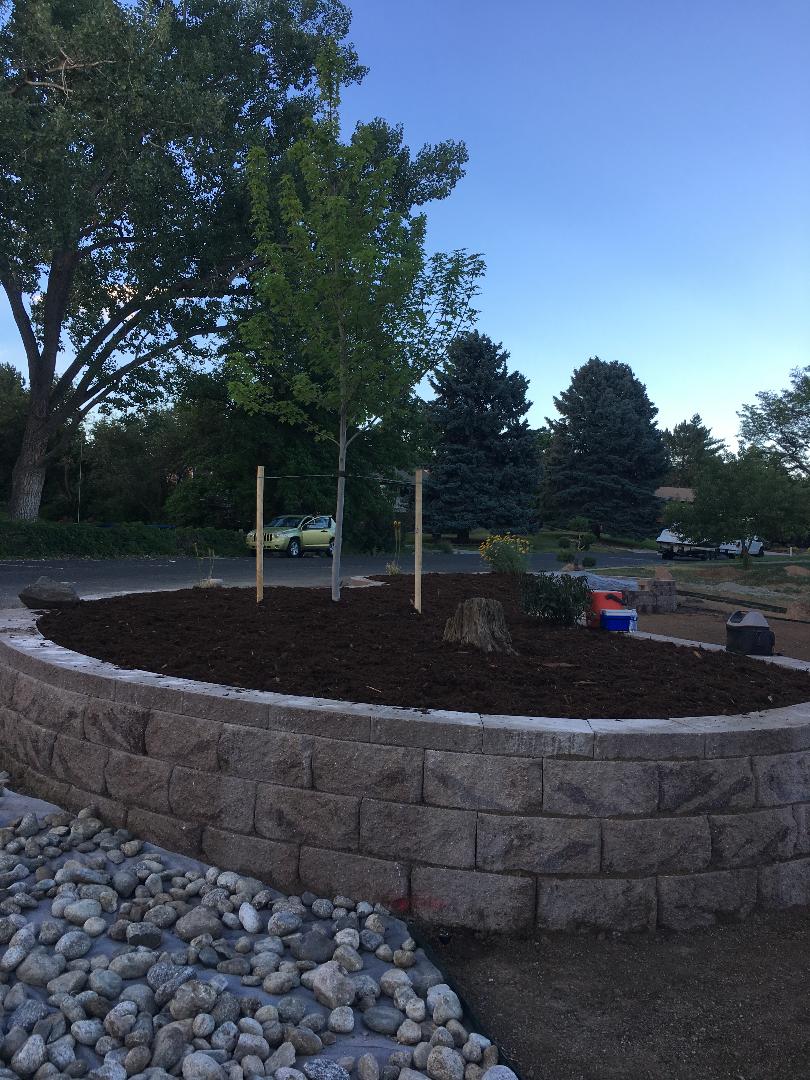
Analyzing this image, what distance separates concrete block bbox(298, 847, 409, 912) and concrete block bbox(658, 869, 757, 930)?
1091mm

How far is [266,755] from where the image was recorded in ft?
12.3

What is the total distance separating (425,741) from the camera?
353 cm

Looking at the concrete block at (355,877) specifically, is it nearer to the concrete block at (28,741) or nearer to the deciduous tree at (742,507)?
the concrete block at (28,741)

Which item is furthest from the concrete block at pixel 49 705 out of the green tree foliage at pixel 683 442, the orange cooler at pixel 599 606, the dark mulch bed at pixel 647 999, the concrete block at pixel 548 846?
the green tree foliage at pixel 683 442

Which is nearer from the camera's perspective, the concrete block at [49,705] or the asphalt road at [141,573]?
the concrete block at [49,705]

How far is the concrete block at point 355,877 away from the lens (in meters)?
3.48

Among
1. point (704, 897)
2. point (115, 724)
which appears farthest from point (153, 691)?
point (704, 897)

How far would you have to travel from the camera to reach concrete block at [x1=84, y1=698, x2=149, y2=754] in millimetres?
4156

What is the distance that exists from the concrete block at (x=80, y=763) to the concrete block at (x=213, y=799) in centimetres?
55

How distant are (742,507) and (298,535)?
1294cm

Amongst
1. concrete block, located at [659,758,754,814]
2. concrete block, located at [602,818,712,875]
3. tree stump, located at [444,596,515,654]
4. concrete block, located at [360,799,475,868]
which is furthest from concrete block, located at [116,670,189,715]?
concrete block, located at [659,758,754,814]

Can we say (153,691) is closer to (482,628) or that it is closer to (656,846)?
(482,628)

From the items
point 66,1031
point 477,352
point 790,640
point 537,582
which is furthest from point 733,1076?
point 477,352

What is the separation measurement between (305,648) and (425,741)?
79.8 inches
